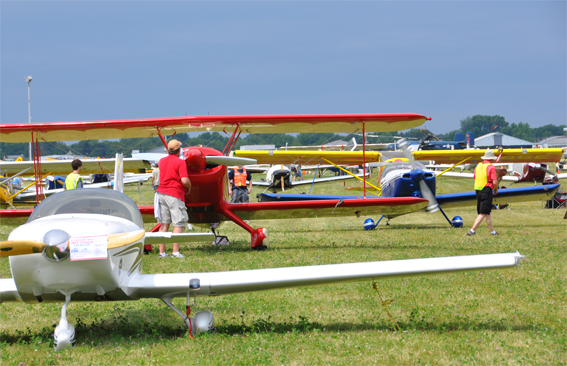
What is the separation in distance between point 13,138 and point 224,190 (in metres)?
4.74

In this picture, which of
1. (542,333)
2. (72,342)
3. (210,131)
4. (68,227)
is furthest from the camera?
(210,131)

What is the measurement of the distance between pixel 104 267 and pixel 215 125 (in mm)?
6071

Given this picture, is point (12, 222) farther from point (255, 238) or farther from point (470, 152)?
point (470, 152)

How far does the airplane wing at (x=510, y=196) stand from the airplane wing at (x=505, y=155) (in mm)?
996

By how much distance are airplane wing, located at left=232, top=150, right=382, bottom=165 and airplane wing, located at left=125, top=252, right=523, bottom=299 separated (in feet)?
30.2

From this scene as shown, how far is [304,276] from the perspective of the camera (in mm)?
4004

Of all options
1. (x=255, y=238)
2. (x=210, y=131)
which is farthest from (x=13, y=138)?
(x=255, y=238)

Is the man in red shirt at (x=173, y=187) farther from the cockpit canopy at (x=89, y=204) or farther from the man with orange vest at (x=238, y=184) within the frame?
the man with orange vest at (x=238, y=184)

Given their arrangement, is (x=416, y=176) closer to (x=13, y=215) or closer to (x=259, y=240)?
(x=259, y=240)

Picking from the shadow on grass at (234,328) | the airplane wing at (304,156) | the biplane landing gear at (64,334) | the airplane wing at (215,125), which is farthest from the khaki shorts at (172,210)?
the airplane wing at (304,156)

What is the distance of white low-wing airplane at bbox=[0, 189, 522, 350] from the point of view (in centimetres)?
351

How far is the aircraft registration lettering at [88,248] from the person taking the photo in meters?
3.50

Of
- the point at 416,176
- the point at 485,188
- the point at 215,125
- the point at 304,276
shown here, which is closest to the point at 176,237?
the point at 304,276

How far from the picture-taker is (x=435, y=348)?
3965mm
